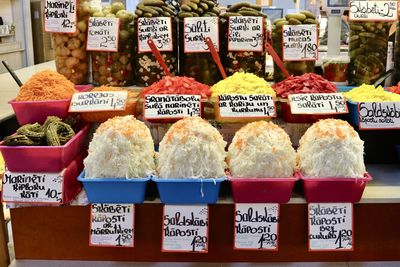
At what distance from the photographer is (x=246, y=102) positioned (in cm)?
144

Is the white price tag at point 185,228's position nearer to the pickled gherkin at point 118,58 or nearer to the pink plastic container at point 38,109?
the pink plastic container at point 38,109

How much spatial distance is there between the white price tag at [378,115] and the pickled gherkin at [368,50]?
0.39 metres

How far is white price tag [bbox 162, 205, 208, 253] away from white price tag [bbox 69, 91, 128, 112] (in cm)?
37

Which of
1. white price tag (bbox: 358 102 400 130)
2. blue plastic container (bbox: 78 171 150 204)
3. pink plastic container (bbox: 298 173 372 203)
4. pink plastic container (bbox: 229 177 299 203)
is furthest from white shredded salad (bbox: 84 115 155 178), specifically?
white price tag (bbox: 358 102 400 130)

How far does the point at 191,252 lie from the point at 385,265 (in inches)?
21.8

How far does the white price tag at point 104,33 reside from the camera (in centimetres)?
172

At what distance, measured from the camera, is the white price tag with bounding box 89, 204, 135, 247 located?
1.30 metres

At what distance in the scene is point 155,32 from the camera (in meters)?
1.71

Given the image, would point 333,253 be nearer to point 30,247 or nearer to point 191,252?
point 191,252

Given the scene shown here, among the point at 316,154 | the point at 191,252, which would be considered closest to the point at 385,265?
the point at 316,154

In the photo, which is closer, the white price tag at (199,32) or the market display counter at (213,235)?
the market display counter at (213,235)

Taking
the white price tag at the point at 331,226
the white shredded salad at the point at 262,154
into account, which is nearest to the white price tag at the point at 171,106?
the white shredded salad at the point at 262,154

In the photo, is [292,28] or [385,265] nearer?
[385,265]

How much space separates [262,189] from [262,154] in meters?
0.09
